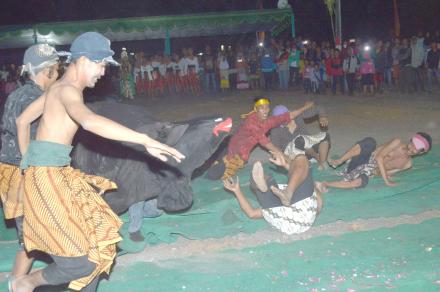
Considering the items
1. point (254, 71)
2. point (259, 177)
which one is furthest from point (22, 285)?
point (254, 71)

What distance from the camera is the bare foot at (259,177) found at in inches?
189

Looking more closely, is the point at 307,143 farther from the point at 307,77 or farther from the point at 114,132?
the point at 307,77

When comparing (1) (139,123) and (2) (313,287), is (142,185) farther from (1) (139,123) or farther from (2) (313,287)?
(2) (313,287)

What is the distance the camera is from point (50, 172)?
316 centimetres

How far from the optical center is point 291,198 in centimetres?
481

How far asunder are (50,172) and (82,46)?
0.77m

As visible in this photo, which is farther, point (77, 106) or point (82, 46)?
point (82, 46)

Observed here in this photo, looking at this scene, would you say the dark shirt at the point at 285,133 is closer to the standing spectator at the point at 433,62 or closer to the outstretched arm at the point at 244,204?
the outstretched arm at the point at 244,204

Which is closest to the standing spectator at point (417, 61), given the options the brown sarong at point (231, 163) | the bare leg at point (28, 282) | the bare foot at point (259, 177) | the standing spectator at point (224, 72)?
the standing spectator at point (224, 72)

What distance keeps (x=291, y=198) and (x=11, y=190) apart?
91.8 inches

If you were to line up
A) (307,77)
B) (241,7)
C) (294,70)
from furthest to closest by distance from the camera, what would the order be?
(241,7)
(294,70)
(307,77)

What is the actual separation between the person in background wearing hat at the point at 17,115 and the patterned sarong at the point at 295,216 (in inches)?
84.6

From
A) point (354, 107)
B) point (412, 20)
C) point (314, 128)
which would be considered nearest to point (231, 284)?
point (314, 128)

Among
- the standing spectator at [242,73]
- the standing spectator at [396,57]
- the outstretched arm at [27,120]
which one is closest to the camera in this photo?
the outstretched arm at [27,120]
